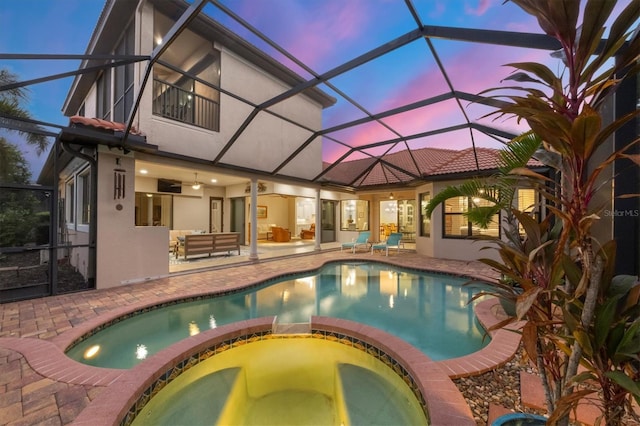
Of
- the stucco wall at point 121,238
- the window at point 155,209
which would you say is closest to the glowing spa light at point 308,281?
the stucco wall at point 121,238

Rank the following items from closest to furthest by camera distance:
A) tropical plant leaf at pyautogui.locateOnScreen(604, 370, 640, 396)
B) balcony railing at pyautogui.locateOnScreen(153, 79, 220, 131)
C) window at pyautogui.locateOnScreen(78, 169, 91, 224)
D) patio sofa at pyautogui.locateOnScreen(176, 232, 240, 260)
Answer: tropical plant leaf at pyautogui.locateOnScreen(604, 370, 640, 396) → window at pyautogui.locateOnScreen(78, 169, 91, 224) → balcony railing at pyautogui.locateOnScreen(153, 79, 220, 131) → patio sofa at pyautogui.locateOnScreen(176, 232, 240, 260)

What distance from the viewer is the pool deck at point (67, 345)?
2240 millimetres

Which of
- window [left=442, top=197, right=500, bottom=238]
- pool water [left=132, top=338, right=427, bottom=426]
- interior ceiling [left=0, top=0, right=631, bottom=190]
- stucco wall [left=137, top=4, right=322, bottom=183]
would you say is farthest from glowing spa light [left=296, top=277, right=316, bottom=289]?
window [left=442, top=197, right=500, bottom=238]

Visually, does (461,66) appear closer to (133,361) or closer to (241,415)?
(241,415)

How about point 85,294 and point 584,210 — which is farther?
point 85,294

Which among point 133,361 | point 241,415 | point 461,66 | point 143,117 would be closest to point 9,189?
point 143,117

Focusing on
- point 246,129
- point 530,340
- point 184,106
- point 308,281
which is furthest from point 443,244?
point 184,106

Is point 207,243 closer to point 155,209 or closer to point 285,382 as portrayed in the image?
point 155,209

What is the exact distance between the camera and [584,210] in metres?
1.24

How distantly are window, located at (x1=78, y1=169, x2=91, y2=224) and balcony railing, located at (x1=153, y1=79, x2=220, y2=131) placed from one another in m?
2.58

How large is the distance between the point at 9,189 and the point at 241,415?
6.24m

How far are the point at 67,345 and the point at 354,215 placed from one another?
13.8 meters

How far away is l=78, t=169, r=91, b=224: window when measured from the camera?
6898 mm

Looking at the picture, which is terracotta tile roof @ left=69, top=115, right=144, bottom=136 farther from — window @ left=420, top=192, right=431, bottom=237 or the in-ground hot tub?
window @ left=420, top=192, right=431, bottom=237
